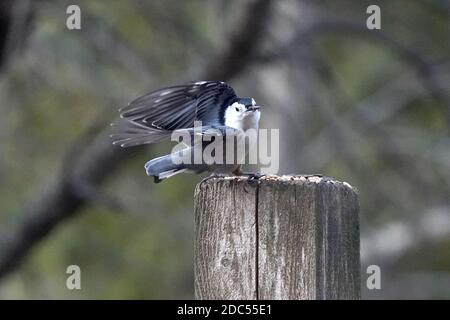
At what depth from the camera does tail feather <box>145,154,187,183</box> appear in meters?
3.60

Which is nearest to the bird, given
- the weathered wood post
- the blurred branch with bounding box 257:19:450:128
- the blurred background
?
the weathered wood post

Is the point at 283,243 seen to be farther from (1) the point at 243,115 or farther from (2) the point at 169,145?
(2) the point at 169,145

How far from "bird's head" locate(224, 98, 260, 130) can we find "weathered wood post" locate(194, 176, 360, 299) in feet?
3.38

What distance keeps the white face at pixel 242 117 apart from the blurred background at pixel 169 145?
248 cm

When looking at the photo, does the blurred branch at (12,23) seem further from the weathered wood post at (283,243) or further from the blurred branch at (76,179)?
the weathered wood post at (283,243)

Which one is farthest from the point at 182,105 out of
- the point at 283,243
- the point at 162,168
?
the point at 283,243

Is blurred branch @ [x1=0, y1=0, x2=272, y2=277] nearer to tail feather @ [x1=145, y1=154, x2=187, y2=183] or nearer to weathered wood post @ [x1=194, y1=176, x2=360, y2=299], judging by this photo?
tail feather @ [x1=145, y1=154, x2=187, y2=183]

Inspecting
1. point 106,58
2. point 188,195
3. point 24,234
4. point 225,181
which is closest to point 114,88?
point 106,58

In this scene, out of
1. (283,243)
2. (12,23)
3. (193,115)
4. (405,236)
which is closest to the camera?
(283,243)

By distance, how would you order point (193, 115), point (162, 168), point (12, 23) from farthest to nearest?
point (12, 23), point (193, 115), point (162, 168)

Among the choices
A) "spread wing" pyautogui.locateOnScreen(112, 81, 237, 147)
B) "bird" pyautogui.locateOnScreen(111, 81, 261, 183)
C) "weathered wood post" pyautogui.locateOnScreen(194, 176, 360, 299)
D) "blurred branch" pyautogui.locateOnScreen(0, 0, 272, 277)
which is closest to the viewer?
"weathered wood post" pyautogui.locateOnScreen(194, 176, 360, 299)

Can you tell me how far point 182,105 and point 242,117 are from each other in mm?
343

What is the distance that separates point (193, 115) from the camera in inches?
165
